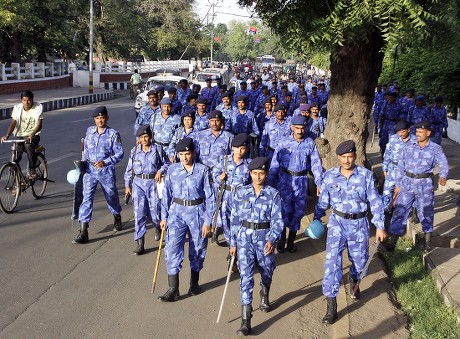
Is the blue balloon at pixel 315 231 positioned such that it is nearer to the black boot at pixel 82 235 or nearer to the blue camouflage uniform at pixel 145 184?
the blue camouflage uniform at pixel 145 184

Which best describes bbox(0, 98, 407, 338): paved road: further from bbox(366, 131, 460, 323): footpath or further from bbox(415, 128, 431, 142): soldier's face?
bbox(415, 128, 431, 142): soldier's face

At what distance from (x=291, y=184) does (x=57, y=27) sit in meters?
31.6

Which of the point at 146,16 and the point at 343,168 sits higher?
the point at 146,16

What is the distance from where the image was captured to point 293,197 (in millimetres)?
7531

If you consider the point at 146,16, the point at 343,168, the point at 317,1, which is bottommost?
the point at 343,168

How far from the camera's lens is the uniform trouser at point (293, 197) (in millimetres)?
7500

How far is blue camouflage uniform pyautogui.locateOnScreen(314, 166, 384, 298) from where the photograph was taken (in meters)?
5.49

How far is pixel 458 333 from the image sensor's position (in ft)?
17.0

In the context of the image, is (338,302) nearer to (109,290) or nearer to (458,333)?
(458,333)

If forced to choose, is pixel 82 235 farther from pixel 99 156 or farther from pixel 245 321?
pixel 245 321

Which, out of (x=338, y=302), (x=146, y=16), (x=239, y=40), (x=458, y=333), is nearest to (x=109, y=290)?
(x=338, y=302)

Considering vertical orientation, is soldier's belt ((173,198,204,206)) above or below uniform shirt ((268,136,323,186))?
below

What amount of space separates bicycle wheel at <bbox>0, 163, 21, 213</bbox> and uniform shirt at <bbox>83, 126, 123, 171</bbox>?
1635 millimetres

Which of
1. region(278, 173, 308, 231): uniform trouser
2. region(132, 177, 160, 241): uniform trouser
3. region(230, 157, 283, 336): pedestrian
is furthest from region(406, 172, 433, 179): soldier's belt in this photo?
region(132, 177, 160, 241): uniform trouser
